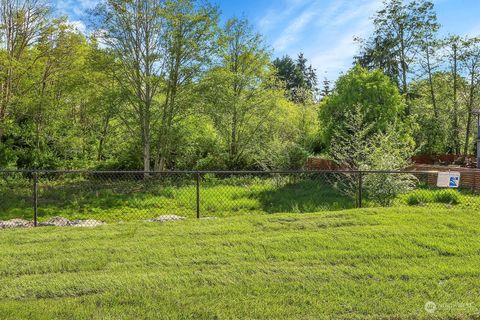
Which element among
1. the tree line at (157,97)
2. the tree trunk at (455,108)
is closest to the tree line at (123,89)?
the tree line at (157,97)

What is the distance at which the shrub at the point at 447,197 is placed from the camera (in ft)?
27.1

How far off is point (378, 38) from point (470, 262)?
1984 centimetres

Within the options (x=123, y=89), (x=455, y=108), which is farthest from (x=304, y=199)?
(x=455, y=108)

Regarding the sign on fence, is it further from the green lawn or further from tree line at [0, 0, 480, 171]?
tree line at [0, 0, 480, 171]

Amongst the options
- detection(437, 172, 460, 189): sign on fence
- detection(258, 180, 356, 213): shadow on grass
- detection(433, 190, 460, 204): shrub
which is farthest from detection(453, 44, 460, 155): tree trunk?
detection(437, 172, 460, 189): sign on fence

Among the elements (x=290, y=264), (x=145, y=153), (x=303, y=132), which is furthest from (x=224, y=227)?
(x=303, y=132)

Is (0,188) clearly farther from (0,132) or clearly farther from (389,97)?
(389,97)

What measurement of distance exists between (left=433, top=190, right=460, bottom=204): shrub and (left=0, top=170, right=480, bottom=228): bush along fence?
2 centimetres

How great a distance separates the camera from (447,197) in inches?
330

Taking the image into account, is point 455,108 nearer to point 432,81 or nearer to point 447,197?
point 432,81

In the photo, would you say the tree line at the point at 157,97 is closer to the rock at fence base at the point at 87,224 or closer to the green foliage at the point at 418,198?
the green foliage at the point at 418,198

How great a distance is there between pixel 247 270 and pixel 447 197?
678 centimetres

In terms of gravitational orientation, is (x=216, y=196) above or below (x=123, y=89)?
below

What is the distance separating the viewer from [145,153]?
13047 mm
